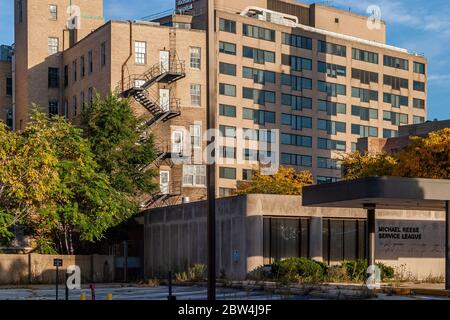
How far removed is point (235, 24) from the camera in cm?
10644

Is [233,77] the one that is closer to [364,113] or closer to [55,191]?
[364,113]

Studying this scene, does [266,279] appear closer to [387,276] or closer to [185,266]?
[387,276]

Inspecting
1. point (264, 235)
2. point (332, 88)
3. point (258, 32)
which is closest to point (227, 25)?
point (258, 32)

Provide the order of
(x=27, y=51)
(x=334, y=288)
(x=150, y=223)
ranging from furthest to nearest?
(x=27, y=51) < (x=150, y=223) < (x=334, y=288)

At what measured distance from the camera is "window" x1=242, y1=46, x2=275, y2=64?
351 ft

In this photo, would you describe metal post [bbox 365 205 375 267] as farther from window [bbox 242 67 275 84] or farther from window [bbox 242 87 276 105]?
window [bbox 242 67 275 84]

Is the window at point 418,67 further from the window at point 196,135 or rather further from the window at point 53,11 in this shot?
the window at point 53,11

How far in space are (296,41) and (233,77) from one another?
40.5 feet

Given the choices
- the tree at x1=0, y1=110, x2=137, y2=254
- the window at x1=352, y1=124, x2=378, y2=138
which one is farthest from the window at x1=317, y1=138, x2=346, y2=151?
the tree at x1=0, y1=110, x2=137, y2=254

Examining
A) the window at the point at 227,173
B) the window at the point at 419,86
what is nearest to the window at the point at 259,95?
A: the window at the point at 227,173

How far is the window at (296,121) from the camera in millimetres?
111637

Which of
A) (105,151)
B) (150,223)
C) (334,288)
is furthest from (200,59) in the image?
(334,288)

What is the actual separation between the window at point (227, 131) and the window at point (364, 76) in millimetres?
22518
